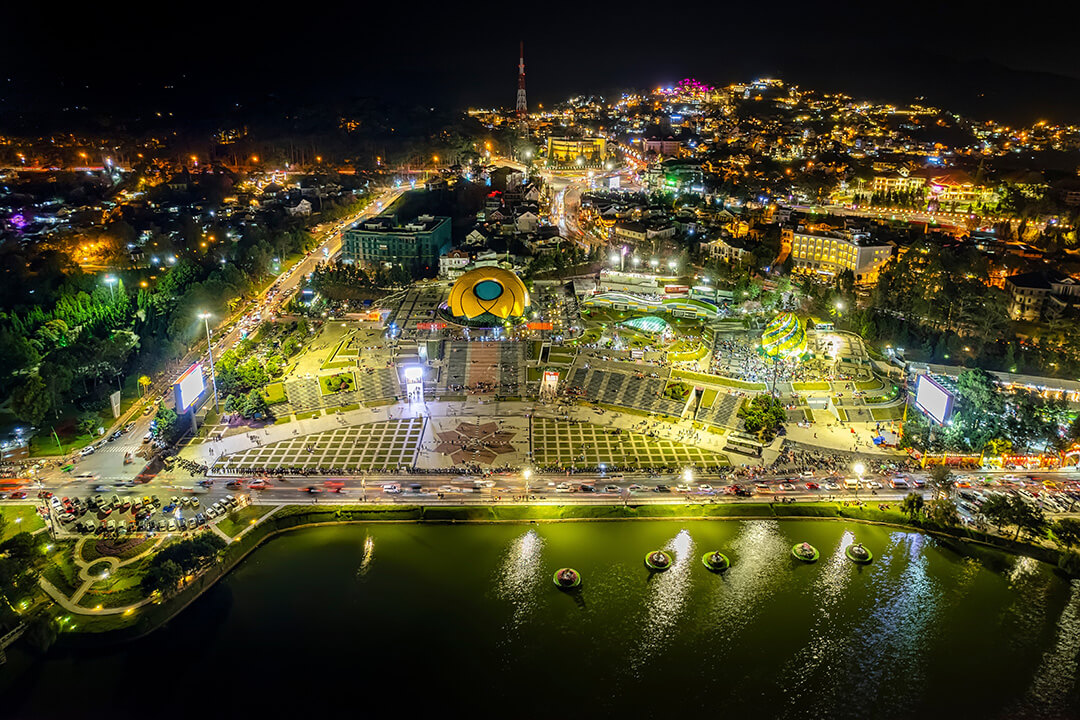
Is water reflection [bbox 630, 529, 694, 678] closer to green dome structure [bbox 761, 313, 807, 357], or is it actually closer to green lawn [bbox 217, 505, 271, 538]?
green lawn [bbox 217, 505, 271, 538]

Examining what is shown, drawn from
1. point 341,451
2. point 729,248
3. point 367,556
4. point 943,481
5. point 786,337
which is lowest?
point 367,556

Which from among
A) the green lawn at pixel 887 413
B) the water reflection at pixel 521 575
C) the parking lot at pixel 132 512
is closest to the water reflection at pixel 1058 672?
the green lawn at pixel 887 413

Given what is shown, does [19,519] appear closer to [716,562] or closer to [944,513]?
[716,562]

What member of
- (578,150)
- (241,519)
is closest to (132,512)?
(241,519)

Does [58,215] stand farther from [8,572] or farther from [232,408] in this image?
[8,572]

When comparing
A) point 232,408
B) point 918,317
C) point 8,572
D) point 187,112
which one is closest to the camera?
point 8,572

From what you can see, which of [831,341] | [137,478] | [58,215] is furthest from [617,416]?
[58,215]
